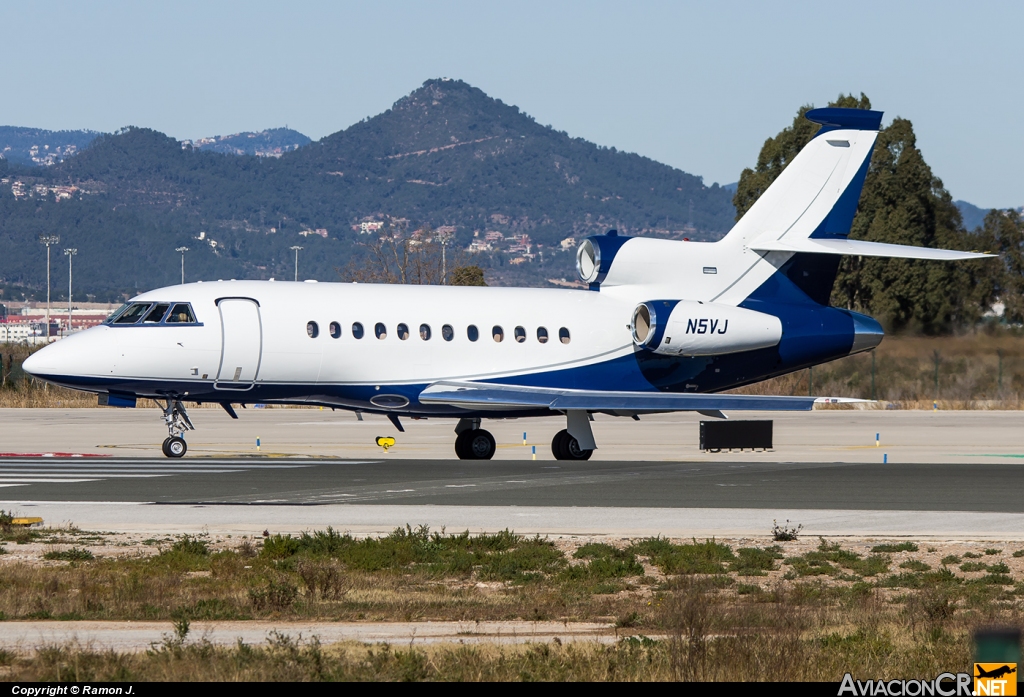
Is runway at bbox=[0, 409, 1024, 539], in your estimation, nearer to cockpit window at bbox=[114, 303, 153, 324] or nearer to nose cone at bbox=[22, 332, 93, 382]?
nose cone at bbox=[22, 332, 93, 382]

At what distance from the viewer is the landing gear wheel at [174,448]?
Result: 101ft

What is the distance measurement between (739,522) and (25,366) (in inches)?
660

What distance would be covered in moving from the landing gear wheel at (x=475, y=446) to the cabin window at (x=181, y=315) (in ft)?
23.1

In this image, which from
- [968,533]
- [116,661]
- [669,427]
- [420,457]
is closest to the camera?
[116,661]

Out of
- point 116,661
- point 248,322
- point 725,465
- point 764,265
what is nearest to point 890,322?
point 764,265

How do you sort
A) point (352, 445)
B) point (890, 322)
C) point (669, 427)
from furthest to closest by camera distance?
1. point (669, 427)
2. point (890, 322)
3. point (352, 445)

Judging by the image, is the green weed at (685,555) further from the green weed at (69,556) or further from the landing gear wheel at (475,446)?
the landing gear wheel at (475,446)

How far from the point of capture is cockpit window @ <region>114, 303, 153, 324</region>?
3033 centimetres

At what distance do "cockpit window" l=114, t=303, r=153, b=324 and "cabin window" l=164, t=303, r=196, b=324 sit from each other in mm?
550

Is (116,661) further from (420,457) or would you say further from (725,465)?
(420,457)

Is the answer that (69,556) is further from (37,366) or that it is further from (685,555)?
(37,366)

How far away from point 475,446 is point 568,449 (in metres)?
2.25

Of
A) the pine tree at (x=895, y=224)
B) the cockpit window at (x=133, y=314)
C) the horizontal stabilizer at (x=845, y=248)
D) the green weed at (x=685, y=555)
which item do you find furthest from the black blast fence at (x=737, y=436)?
the pine tree at (x=895, y=224)

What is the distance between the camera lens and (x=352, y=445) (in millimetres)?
38531
